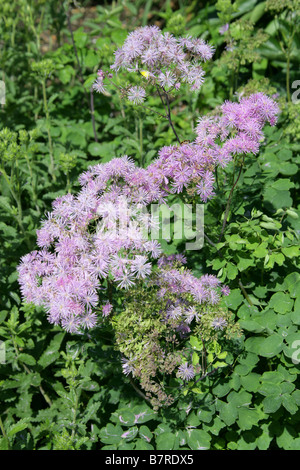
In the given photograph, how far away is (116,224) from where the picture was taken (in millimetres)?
1940

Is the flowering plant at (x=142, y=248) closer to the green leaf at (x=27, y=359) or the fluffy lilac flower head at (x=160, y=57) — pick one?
the fluffy lilac flower head at (x=160, y=57)

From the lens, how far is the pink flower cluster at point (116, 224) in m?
1.88

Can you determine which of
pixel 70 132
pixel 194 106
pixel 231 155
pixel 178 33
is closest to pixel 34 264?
pixel 231 155

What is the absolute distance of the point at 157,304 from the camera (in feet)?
6.52

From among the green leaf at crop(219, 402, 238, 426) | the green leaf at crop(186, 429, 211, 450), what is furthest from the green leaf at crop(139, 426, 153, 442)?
the green leaf at crop(219, 402, 238, 426)

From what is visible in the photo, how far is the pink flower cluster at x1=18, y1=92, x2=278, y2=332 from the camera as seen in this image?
1.88m

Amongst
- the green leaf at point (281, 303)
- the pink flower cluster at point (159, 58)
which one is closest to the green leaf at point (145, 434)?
the green leaf at point (281, 303)

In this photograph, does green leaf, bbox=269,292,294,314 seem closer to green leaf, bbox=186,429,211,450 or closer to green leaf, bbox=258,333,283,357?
green leaf, bbox=258,333,283,357

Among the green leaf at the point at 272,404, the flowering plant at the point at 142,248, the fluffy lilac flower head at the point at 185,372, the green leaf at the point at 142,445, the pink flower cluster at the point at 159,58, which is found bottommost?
the green leaf at the point at 142,445

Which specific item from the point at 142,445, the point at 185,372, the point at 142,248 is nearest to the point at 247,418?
the point at 185,372

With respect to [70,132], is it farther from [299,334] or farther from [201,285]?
[299,334]

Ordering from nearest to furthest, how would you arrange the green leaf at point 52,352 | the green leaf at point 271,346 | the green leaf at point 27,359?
the green leaf at point 271,346
the green leaf at point 27,359
the green leaf at point 52,352

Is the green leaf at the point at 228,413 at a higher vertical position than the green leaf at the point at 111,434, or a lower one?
higher

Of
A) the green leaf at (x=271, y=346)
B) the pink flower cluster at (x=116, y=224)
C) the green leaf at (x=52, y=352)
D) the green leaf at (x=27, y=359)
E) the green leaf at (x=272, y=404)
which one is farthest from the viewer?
the green leaf at (x=52, y=352)
